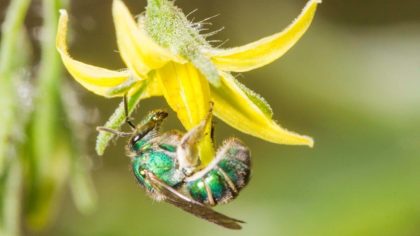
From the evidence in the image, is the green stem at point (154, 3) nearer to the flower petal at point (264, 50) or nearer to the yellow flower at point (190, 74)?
the yellow flower at point (190, 74)

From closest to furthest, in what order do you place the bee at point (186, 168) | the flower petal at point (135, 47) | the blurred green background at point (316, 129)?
the flower petal at point (135, 47), the bee at point (186, 168), the blurred green background at point (316, 129)

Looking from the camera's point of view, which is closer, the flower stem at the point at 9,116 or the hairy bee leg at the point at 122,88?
the hairy bee leg at the point at 122,88

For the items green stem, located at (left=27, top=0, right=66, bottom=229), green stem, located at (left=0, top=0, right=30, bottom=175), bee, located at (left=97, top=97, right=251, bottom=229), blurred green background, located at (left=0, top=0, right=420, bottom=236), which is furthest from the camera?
blurred green background, located at (left=0, top=0, right=420, bottom=236)

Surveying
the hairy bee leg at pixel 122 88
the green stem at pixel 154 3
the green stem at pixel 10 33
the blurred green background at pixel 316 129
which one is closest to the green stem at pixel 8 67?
the green stem at pixel 10 33

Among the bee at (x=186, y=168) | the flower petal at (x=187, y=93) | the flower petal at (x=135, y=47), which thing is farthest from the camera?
the flower petal at (x=187, y=93)

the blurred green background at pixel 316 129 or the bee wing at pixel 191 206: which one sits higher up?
the blurred green background at pixel 316 129

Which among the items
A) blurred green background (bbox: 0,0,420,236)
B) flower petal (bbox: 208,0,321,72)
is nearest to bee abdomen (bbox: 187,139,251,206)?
flower petal (bbox: 208,0,321,72)

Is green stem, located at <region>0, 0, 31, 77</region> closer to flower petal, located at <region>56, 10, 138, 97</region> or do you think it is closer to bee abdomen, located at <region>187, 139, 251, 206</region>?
flower petal, located at <region>56, 10, 138, 97</region>

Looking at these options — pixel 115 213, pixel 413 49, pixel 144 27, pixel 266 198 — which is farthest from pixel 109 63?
pixel 144 27
